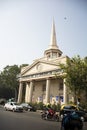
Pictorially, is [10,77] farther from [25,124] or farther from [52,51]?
[25,124]

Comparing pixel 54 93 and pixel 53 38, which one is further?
pixel 53 38

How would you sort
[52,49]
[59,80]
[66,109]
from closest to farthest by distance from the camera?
[66,109], [59,80], [52,49]

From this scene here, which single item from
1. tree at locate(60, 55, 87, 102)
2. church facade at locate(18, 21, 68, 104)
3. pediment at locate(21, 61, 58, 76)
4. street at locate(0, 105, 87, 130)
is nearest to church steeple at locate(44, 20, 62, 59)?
church facade at locate(18, 21, 68, 104)

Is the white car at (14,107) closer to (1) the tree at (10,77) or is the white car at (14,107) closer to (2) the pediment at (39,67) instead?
(2) the pediment at (39,67)

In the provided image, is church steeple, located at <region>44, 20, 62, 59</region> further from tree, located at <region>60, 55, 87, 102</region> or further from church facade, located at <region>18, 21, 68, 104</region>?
tree, located at <region>60, 55, 87, 102</region>

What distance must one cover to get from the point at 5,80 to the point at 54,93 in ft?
91.1

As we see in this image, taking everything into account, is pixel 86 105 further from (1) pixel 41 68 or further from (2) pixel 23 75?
(2) pixel 23 75

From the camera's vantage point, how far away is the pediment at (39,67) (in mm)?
37303

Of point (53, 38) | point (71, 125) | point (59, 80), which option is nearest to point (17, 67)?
point (53, 38)

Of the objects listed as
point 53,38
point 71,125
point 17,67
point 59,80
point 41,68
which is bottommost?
point 71,125

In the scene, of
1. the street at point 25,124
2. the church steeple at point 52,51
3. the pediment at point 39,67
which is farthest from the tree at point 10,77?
the street at point 25,124

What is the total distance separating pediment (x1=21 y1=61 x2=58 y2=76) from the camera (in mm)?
37303

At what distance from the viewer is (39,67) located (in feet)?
135

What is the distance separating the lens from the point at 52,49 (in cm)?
5084
